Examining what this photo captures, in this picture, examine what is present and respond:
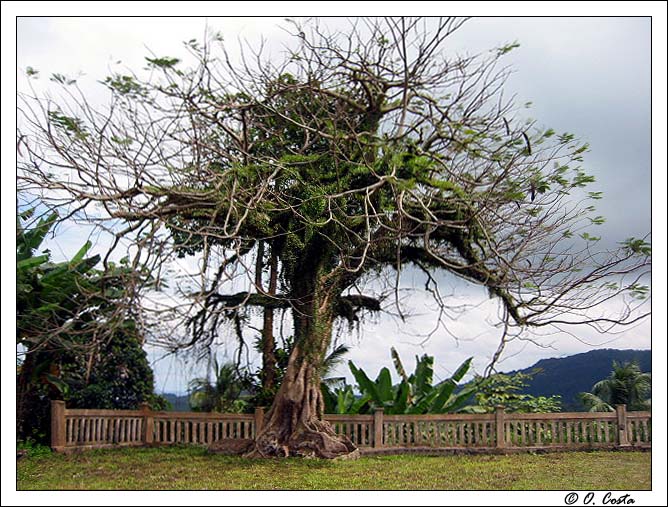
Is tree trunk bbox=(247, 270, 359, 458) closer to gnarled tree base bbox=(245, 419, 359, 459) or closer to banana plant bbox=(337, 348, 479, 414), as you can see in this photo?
gnarled tree base bbox=(245, 419, 359, 459)

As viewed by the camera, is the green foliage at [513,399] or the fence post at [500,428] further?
the green foliage at [513,399]

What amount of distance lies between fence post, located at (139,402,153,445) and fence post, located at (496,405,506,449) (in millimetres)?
4702

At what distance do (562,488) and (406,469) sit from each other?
1.78 meters

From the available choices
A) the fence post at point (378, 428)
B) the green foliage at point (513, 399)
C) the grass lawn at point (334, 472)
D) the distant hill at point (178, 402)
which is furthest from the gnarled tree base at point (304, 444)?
the green foliage at point (513, 399)

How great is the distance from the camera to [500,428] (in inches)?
386

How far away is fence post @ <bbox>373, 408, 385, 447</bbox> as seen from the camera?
31.7ft

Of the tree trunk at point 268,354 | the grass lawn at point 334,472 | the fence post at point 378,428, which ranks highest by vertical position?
the tree trunk at point 268,354

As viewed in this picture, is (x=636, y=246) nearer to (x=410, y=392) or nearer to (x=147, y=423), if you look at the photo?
(x=410, y=392)

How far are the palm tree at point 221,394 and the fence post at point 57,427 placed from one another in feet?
6.01

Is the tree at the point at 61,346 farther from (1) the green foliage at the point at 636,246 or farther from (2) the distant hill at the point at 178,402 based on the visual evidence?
(1) the green foliage at the point at 636,246

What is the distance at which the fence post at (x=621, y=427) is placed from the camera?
9781 millimetres

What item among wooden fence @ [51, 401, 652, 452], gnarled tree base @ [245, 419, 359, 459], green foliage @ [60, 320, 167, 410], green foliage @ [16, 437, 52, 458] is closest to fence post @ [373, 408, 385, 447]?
wooden fence @ [51, 401, 652, 452]

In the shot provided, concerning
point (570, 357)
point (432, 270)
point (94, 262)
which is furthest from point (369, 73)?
point (570, 357)

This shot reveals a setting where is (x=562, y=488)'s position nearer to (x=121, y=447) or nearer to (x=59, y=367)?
(x=121, y=447)
